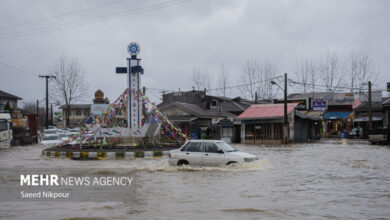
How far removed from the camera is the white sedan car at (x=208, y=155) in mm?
14227

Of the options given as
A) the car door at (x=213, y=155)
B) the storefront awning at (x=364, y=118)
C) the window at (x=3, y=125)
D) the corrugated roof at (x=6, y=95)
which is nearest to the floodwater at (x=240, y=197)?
the car door at (x=213, y=155)

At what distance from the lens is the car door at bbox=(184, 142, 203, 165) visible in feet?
48.2

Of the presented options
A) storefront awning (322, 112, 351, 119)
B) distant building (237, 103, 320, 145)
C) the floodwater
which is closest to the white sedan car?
the floodwater

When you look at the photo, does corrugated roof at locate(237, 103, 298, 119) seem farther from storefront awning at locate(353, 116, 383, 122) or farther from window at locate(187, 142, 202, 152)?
window at locate(187, 142, 202, 152)

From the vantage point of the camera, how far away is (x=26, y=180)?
12.3 m

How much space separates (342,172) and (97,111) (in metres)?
31.5

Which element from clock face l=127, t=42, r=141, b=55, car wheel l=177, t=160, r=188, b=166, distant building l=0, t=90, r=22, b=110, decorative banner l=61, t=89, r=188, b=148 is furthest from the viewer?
distant building l=0, t=90, r=22, b=110

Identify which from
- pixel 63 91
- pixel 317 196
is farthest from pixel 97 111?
pixel 317 196

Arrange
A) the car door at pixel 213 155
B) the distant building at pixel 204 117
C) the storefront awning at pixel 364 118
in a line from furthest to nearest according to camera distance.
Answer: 1. the storefront awning at pixel 364 118
2. the distant building at pixel 204 117
3. the car door at pixel 213 155

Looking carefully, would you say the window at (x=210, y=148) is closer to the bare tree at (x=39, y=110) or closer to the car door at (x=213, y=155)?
the car door at (x=213, y=155)

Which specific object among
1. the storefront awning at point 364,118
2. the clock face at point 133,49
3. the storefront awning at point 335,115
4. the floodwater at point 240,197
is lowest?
the floodwater at point 240,197

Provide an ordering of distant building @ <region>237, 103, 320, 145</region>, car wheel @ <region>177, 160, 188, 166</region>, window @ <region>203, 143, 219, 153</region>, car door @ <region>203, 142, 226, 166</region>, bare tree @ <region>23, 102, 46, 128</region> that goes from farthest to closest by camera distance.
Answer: bare tree @ <region>23, 102, 46, 128</region>, distant building @ <region>237, 103, 320, 145</region>, car wheel @ <region>177, 160, 188, 166</region>, window @ <region>203, 143, 219, 153</region>, car door @ <region>203, 142, 226, 166</region>

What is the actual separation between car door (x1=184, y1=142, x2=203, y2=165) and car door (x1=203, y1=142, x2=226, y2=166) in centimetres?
18

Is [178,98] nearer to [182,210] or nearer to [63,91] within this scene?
[63,91]
